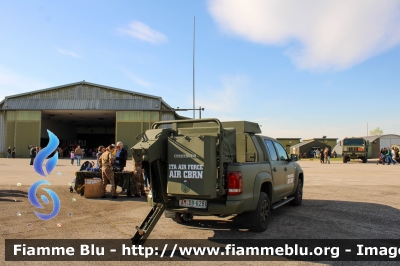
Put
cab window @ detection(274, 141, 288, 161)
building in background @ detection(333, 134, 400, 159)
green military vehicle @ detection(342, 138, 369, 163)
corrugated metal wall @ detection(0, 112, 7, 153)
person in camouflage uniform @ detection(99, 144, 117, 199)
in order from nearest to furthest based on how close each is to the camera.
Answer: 1. cab window @ detection(274, 141, 288, 161)
2. person in camouflage uniform @ detection(99, 144, 117, 199)
3. green military vehicle @ detection(342, 138, 369, 163)
4. corrugated metal wall @ detection(0, 112, 7, 153)
5. building in background @ detection(333, 134, 400, 159)

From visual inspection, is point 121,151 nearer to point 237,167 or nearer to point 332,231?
point 237,167

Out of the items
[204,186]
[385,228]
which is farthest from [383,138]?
[204,186]

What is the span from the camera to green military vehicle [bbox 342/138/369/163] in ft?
105

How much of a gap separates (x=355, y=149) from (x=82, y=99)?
A: 32.7 meters

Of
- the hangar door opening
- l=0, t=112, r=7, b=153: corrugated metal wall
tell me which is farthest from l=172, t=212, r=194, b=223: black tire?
the hangar door opening

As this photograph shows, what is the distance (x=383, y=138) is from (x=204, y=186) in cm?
4799

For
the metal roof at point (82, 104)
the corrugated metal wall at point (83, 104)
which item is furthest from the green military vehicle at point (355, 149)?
the corrugated metal wall at point (83, 104)

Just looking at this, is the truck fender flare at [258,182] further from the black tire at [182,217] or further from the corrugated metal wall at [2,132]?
the corrugated metal wall at [2,132]

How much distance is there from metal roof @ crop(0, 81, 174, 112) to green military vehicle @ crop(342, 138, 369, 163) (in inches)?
878

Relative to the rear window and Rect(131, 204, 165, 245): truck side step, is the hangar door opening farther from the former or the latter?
Rect(131, 204, 165, 245): truck side step

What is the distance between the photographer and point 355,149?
1266 inches

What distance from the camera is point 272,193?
6414mm

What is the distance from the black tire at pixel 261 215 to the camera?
566 cm

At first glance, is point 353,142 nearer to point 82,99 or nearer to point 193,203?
point 193,203
